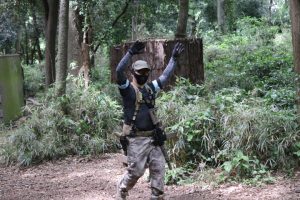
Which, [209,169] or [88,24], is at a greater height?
[88,24]

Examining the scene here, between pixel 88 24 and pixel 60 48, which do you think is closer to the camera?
pixel 60 48

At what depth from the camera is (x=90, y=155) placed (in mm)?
9883

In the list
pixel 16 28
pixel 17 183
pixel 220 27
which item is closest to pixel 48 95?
pixel 17 183

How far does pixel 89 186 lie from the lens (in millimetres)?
8047

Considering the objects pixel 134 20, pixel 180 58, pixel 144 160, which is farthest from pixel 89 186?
pixel 134 20

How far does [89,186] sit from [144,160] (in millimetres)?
2325

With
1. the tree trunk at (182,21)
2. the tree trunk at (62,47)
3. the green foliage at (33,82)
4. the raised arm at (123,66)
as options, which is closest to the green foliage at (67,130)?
the tree trunk at (62,47)

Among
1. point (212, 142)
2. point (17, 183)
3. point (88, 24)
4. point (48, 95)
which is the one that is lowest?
point (17, 183)

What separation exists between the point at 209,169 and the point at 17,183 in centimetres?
371

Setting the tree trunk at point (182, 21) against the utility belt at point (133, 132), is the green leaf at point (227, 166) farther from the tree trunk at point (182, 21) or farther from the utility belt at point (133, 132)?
the tree trunk at point (182, 21)

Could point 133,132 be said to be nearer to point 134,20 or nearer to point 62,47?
point 62,47

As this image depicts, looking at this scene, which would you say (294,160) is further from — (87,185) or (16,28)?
(16,28)

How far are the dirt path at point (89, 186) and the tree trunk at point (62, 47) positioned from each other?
6.71ft

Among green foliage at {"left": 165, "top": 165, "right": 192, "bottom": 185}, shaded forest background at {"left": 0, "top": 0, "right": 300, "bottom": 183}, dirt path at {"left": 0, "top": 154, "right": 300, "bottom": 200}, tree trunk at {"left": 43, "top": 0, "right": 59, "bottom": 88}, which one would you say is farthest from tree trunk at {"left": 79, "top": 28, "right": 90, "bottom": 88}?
green foliage at {"left": 165, "top": 165, "right": 192, "bottom": 185}
